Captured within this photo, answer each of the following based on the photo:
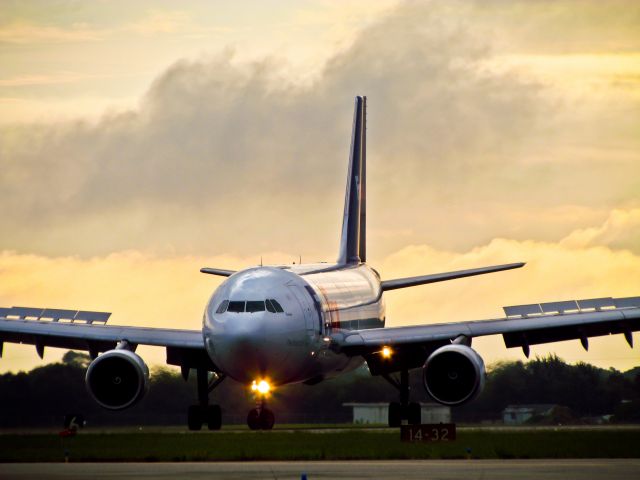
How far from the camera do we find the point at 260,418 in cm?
5347

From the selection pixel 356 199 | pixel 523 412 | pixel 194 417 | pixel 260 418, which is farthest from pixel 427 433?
pixel 356 199

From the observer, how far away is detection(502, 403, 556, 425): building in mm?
66625

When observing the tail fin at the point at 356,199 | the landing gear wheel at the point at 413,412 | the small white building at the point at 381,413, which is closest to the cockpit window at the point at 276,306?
the landing gear wheel at the point at 413,412

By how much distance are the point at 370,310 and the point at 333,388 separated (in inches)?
262

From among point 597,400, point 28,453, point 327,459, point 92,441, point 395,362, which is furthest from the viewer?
point 597,400

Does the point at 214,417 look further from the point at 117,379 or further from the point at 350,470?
the point at 350,470

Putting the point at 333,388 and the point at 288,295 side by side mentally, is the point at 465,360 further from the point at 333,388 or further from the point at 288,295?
the point at 333,388

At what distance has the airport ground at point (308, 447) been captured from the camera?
39.0 m

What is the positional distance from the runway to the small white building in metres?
30.3

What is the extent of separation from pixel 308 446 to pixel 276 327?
7.53 metres

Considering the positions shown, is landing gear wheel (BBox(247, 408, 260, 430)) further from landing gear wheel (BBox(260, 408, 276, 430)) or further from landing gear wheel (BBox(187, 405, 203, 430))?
landing gear wheel (BBox(187, 405, 203, 430))

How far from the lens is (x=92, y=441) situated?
158ft

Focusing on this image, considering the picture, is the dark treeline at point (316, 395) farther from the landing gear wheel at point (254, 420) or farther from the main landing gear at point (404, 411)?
the landing gear wheel at point (254, 420)

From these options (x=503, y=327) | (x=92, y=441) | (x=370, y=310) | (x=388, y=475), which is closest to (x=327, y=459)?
(x=388, y=475)
